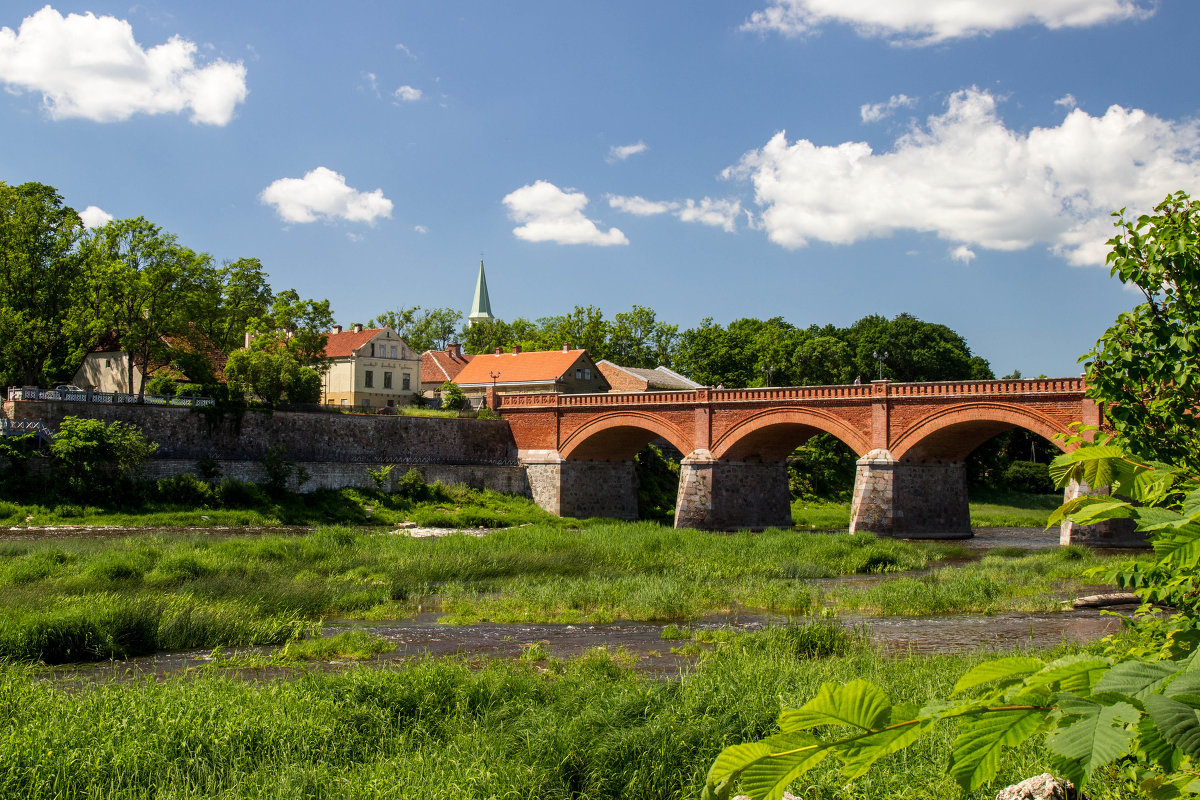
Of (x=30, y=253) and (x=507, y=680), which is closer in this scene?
(x=507, y=680)

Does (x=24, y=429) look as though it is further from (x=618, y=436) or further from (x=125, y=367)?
(x=618, y=436)

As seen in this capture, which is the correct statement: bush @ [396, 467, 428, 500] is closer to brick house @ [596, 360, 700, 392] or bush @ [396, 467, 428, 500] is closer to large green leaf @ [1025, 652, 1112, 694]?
brick house @ [596, 360, 700, 392]

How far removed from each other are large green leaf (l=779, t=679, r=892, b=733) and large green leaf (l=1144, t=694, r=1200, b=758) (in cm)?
51

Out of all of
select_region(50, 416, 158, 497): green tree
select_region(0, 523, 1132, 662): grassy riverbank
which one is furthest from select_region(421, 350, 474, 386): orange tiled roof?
select_region(0, 523, 1132, 662): grassy riverbank

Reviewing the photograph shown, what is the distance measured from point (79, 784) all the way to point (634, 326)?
84.2m

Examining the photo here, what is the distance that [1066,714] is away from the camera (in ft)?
6.48

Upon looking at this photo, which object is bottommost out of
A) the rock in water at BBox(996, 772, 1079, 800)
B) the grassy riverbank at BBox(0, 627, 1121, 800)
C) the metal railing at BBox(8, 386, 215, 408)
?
the grassy riverbank at BBox(0, 627, 1121, 800)

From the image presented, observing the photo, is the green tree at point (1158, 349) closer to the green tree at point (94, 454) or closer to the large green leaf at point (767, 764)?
the large green leaf at point (767, 764)

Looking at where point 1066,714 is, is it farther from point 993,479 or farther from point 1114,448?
point 993,479

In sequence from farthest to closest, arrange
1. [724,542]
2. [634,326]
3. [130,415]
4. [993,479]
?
[634,326] < [993,479] < [130,415] < [724,542]

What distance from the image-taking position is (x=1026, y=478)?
205 ft

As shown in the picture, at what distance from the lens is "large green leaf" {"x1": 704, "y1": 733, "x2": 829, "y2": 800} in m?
1.87

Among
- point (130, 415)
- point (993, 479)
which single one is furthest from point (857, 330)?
point (130, 415)

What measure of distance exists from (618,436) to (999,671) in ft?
148
